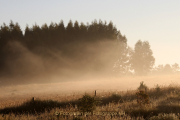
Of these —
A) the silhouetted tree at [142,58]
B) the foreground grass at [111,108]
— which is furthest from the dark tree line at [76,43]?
the foreground grass at [111,108]

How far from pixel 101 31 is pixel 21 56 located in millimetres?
17457

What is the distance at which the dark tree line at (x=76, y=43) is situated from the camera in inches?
1734

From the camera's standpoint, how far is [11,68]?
43.2 m

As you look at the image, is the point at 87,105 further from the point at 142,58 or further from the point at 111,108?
the point at 142,58

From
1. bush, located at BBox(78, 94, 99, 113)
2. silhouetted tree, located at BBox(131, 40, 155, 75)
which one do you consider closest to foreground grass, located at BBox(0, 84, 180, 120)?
bush, located at BBox(78, 94, 99, 113)

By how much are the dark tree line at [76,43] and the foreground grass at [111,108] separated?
85.8 ft

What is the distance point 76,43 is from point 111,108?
110 feet

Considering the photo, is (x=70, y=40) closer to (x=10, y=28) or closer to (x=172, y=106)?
(x=10, y=28)

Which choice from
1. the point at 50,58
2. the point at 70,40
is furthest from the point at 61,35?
the point at 50,58

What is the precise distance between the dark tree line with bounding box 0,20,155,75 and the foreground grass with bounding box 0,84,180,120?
26.1 meters

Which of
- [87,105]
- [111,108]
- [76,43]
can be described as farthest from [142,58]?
[87,105]

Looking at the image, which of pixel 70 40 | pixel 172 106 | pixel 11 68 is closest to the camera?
pixel 172 106

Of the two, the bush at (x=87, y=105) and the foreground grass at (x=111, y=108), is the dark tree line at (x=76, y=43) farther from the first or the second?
the bush at (x=87, y=105)

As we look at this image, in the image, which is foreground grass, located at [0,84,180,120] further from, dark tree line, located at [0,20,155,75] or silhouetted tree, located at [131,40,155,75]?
silhouetted tree, located at [131,40,155,75]
